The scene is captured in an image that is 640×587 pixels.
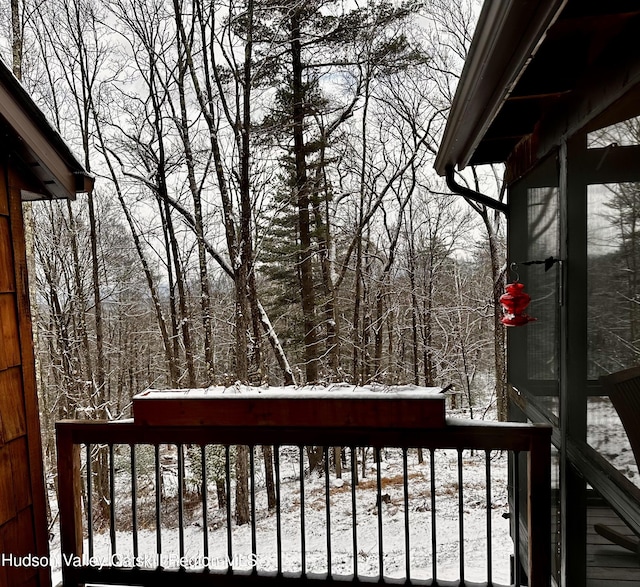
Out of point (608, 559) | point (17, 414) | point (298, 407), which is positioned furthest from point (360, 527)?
point (17, 414)

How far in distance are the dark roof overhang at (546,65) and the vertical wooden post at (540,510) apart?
137 centimetres

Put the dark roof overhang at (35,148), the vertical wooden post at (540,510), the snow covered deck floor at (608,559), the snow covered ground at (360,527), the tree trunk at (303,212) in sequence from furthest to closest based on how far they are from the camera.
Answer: the tree trunk at (303,212), the snow covered ground at (360,527), the dark roof overhang at (35,148), the vertical wooden post at (540,510), the snow covered deck floor at (608,559)

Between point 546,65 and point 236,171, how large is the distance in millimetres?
7015

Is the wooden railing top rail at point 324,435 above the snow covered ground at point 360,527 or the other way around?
above

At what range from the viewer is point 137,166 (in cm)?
895

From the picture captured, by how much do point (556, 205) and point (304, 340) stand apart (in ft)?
27.0

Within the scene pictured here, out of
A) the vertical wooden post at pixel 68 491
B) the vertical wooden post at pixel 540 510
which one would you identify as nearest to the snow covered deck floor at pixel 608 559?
the vertical wooden post at pixel 540 510

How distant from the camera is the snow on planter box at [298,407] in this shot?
180cm

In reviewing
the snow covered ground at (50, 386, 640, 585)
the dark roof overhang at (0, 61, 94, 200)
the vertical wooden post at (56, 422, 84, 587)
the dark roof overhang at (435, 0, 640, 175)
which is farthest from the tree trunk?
the vertical wooden post at (56, 422, 84, 587)

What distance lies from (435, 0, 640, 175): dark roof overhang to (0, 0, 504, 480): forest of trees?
600 centimetres

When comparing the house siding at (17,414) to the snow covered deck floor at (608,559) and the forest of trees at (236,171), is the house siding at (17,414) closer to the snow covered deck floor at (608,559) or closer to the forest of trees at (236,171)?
the snow covered deck floor at (608,559)

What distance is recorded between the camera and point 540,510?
1739mm

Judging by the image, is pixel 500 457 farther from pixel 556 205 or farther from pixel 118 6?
pixel 118 6

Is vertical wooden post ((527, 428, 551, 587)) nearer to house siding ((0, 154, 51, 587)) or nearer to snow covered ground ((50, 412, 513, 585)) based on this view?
house siding ((0, 154, 51, 587))
